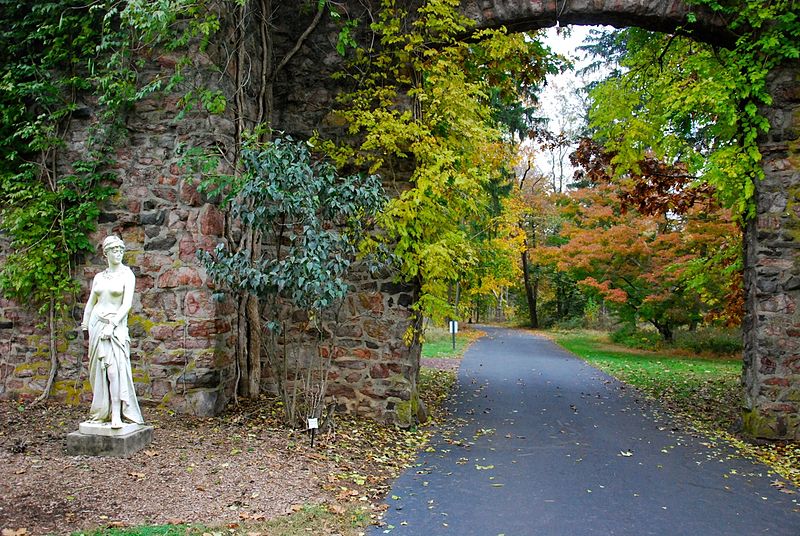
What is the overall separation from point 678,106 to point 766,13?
131cm

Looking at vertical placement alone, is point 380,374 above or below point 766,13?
below

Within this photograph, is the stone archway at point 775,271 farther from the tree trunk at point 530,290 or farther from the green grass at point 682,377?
the tree trunk at point 530,290

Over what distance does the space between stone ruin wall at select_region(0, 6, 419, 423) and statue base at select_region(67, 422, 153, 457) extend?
1506 millimetres

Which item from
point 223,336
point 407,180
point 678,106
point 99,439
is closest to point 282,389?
point 223,336

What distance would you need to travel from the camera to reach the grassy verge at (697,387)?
669 cm

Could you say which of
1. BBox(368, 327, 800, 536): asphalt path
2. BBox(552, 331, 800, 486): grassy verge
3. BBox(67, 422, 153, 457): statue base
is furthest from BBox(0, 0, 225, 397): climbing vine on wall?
BBox(552, 331, 800, 486): grassy verge

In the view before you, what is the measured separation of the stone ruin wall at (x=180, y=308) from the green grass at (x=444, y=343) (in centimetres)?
608

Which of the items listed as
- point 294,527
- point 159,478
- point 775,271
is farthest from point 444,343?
point 294,527

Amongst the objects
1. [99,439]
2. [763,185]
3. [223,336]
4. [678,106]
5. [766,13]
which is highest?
[766,13]

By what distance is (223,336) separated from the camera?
277 inches

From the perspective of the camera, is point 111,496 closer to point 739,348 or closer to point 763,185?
point 763,185

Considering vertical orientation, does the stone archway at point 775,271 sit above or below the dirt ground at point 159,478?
above

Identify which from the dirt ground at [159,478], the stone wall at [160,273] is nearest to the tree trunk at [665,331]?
the stone wall at [160,273]

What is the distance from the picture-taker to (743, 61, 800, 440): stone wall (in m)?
7.00
